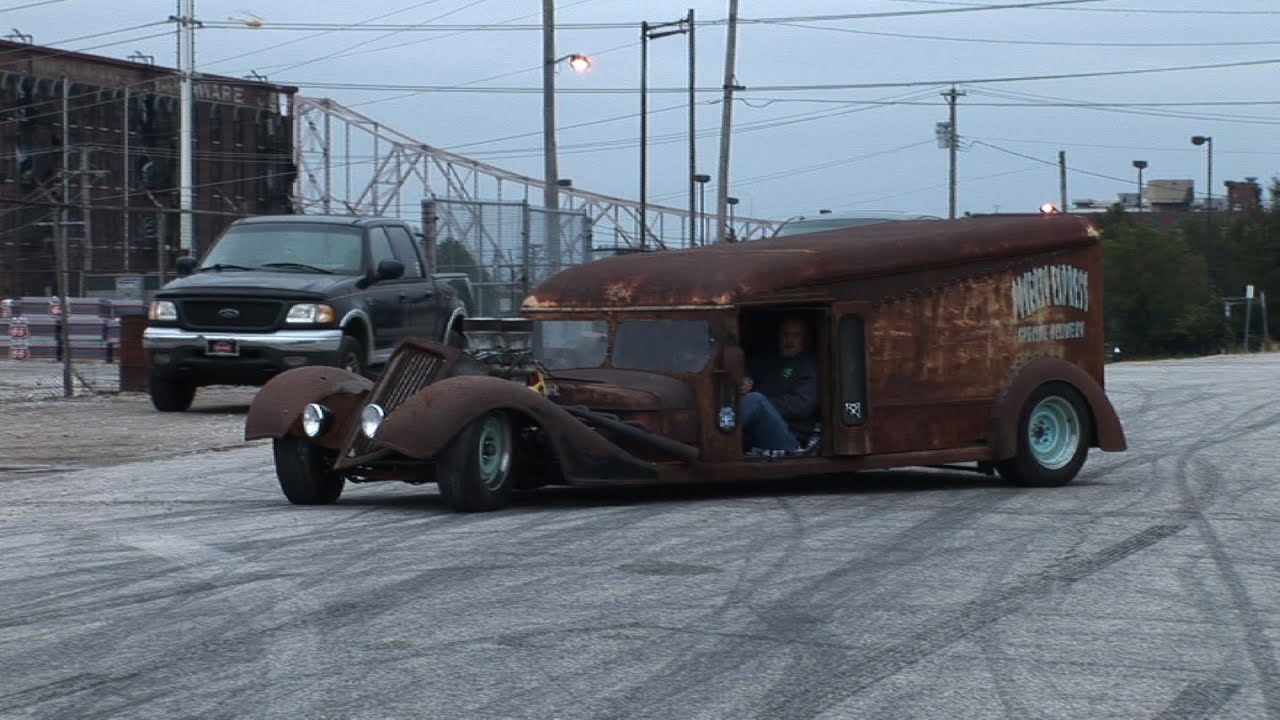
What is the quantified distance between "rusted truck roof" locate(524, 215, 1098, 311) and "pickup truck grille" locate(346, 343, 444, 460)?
1.34m

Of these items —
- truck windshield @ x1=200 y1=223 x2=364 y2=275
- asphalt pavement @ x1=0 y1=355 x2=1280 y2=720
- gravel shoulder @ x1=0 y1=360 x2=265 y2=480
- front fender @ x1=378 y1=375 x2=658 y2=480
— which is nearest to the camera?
asphalt pavement @ x1=0 y1=355 x2=1280 y2=720

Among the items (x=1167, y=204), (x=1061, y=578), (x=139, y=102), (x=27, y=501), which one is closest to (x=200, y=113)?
(x=139, y=102)

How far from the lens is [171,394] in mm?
19578

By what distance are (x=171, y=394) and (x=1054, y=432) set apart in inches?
406

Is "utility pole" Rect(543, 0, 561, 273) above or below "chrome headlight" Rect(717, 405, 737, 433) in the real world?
above

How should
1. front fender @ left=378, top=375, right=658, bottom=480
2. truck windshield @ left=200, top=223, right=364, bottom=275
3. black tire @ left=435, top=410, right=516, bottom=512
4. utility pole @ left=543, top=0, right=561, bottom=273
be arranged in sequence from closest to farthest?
front fender @ left=378, top=375, right=658, bottom=480 → black tire @ left=435, top=410, right=516, bottom=512 → truck windshield @ left=200, top=223, right=364, bottom=275 → utility pole @ left=543, top=0, right=561, bottom=273

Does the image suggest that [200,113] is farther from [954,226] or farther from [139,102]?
[954,226]

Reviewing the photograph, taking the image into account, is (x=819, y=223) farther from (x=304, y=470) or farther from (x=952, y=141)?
(x=952, y=141)

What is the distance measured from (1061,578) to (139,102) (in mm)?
75141

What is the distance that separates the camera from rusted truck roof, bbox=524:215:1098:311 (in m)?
11.9

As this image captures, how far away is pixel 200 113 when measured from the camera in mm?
82625

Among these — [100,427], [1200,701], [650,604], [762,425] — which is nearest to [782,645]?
[650,604]

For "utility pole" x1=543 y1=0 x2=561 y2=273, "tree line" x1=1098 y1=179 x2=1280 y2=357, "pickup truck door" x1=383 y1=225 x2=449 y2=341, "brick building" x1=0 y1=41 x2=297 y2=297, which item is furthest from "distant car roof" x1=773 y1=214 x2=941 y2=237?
"tree line" x1=1098 y1=179 x2=1280 y2=357

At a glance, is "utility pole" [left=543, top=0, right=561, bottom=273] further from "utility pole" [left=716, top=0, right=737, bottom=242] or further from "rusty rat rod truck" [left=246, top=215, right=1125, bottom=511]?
"rusty rat rod truck" [left=246, top=215, right=1125, bottom=511]
